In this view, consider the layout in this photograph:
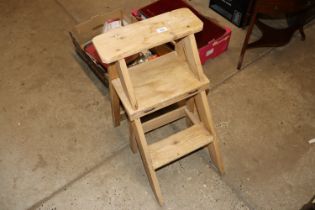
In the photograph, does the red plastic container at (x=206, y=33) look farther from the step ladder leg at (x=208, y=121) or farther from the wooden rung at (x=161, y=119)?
the step ladder leg at (x=208, y=121)

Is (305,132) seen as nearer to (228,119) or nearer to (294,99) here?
(294,99)

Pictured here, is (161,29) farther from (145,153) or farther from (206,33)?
(206,33)

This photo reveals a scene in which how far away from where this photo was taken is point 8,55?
7.38 ft

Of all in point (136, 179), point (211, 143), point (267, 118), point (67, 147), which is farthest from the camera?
point (267, 118)

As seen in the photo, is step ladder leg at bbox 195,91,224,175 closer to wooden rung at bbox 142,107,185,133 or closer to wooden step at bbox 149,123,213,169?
wooden step at bbox 149,123,213,169

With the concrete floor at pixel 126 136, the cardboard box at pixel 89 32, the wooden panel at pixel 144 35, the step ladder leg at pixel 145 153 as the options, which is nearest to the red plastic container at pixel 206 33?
the concrete floor at pixel 126 136

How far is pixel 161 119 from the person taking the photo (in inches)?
64.9

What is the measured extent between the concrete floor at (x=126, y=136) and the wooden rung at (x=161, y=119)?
0.19 m

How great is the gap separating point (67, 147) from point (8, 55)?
38.9 inches

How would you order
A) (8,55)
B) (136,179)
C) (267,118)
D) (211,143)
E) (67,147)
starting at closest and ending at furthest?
(211,143) → (136,179) → (67,147) → (267,118) → (8,55)

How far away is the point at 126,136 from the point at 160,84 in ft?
1.99

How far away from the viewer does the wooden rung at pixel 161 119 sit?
1627 mm

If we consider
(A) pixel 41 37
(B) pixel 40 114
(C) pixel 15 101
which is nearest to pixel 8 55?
(A) pixel 41 37

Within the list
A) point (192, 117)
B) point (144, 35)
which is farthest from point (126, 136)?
point (144, 35)
